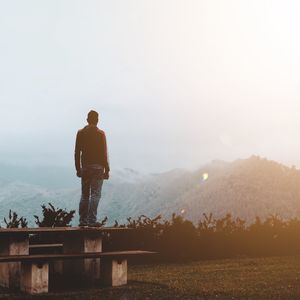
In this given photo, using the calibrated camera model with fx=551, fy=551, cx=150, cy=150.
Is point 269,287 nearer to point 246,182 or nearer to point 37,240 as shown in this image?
point 37,240

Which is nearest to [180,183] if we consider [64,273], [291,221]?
[291,221]

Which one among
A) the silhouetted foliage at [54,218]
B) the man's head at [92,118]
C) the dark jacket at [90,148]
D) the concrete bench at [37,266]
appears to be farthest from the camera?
the silhouetted foliage at [54,218]

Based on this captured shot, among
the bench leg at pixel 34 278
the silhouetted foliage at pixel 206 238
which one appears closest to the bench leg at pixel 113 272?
the bench leg at pixel 34 278

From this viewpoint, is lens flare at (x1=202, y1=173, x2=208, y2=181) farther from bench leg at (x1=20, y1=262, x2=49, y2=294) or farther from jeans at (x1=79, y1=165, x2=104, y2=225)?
bench leg at (x1=20, y1=262, x2=49, y2=294)

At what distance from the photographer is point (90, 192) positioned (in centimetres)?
1149

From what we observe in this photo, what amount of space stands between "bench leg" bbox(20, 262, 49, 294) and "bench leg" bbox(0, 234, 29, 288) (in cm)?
46

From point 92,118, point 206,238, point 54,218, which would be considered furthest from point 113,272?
point 206,238

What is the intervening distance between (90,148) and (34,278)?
115 inches

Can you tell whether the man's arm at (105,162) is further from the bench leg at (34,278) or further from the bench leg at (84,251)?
the bench leg at (34,278)

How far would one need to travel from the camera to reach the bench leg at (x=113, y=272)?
36.4 feet

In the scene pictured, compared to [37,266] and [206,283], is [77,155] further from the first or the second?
[206,283]

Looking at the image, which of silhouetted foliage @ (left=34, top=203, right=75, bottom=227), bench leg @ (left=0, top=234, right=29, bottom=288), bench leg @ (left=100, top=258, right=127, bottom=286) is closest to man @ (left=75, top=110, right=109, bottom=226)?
bench leg @ (left=100, top=258, right=127, bottom=286)

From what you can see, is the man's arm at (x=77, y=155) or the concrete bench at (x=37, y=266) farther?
the man's arm at (x=77, y=155)

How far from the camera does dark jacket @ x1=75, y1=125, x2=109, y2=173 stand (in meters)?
11.5
